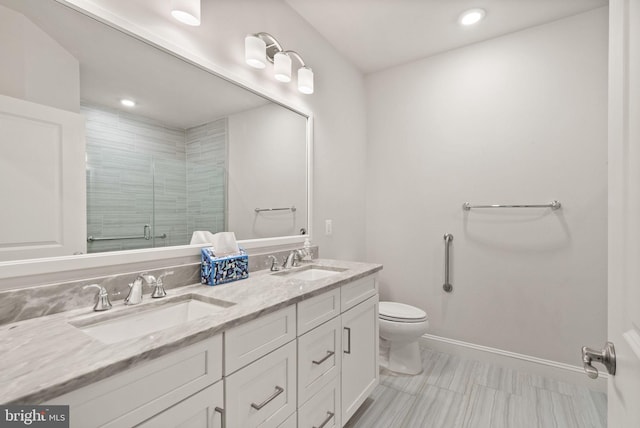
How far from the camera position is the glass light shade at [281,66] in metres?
1.72

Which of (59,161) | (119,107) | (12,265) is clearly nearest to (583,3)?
(119,107)

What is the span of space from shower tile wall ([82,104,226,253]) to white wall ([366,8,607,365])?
1899 millimetres

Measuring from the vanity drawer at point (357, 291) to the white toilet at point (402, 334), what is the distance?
1.43ft

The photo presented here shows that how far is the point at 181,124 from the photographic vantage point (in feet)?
4.47

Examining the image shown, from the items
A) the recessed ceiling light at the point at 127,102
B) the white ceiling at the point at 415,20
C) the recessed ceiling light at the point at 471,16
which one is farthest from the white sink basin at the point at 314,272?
the recessed ceiling light at the point at 471,16

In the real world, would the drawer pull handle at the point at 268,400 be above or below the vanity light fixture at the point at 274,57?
below

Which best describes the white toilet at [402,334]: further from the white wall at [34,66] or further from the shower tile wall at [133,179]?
the white wall at [34,66]

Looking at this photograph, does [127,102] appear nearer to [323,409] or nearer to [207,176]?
[207,176]

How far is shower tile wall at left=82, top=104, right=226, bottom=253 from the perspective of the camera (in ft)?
3.55

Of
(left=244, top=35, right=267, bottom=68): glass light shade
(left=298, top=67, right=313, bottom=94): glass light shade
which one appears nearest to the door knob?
(left=244, top=35, right=267, bottom=68): glass light shade

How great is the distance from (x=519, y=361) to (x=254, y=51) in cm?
273

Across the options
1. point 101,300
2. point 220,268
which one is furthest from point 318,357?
point 101,300

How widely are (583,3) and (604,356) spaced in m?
Answer: 2.39

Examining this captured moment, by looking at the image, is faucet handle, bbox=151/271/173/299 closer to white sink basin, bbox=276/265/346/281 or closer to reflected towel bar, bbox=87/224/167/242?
reflected towel bar, bbox=87/224/167/242
